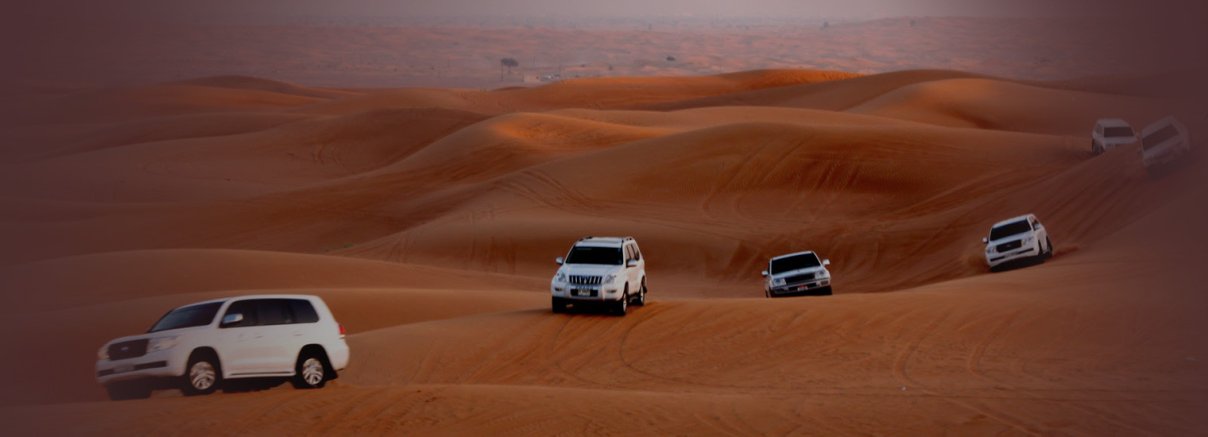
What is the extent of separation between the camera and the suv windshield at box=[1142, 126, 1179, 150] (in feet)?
123

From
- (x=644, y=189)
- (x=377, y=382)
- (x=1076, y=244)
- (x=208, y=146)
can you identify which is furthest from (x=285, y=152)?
(x=377, y=382)

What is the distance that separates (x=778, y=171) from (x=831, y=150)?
3.19m

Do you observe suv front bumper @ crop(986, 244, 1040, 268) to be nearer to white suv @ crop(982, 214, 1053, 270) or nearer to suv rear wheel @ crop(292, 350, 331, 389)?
white suv @ crop(982, 214, 1053, 270)

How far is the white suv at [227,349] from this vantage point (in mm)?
16438

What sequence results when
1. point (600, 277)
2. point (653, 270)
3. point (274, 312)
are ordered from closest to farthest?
1. point (274, 312)
2. point (600, 277)
3. point (653, 270)

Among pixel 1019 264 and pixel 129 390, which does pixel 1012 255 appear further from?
pixel 129 390

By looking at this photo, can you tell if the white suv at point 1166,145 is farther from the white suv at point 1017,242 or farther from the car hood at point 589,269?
the car hood at point 589,269

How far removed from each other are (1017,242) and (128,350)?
22.5 m

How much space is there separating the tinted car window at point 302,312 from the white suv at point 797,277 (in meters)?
14.5

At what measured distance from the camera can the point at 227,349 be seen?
16.8m

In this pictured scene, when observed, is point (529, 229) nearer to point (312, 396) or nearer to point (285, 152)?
point (312, 396)

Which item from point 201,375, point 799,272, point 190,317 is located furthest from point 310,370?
point 799,272

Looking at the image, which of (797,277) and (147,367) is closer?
(147,367)

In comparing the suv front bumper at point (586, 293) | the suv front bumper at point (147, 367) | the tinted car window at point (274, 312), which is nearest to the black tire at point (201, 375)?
the suv front bumper at point (147, 367)
